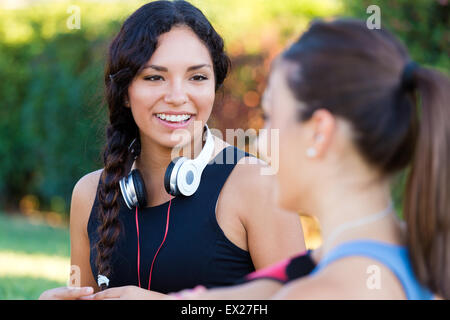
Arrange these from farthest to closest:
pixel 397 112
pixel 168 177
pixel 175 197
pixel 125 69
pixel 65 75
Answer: pixel 65 75
pixel 175 197
pixel 125 69
pixel 168 177
pixel 397 112

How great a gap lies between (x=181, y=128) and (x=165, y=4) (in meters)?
0.65

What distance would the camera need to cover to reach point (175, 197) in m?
3.06

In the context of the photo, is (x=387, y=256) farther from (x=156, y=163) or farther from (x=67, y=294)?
(x=156, y=163)

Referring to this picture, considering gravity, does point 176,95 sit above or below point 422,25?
below

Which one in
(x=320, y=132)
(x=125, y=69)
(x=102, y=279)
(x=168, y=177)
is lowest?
(x=102, y=279)

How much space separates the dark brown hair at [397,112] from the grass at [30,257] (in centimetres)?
296

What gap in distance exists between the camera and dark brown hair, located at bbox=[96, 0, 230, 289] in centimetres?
294

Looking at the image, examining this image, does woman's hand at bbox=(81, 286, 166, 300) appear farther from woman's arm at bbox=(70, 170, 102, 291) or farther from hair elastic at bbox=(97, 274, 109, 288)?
woman's arm at bbox=(70, 170, 102, 291)

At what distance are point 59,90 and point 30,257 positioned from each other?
4.07 meters

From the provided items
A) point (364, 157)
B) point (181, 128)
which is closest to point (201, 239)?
point (181, 128)

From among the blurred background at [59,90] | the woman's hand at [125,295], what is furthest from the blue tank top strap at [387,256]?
the blurred background at [59,90]

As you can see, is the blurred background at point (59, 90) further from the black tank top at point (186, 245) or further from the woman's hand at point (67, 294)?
the woman's hand at point (67, 294)

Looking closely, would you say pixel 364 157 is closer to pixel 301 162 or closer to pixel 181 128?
pixel 301 162

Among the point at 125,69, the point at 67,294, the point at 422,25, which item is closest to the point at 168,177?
the point at 125,69
